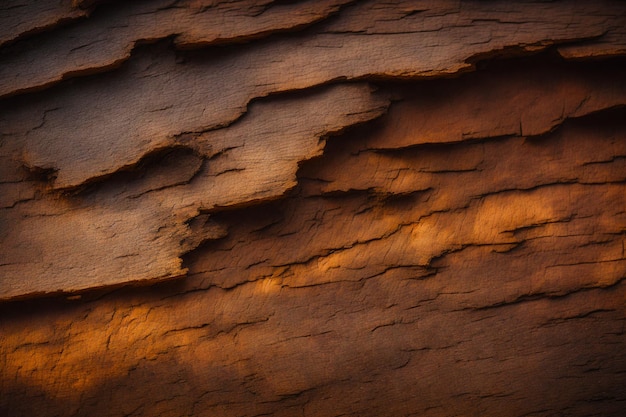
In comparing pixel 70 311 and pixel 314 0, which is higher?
pixel 314 0

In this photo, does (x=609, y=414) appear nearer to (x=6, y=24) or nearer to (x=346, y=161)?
(x=346, y=161)

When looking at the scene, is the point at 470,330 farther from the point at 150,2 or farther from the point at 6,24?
the point at 6,24

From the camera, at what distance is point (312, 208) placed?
2041mm

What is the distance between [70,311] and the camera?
78.2 inches

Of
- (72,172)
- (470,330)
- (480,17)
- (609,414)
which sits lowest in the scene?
(609,414)

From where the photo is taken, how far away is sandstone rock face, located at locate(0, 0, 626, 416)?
196 centimetres

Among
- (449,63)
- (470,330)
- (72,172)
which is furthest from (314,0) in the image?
(470,330)

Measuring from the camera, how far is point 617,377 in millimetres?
1948

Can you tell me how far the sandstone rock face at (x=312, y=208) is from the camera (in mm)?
1961

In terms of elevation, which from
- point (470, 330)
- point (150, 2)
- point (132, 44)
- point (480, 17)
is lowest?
point (470, 330)

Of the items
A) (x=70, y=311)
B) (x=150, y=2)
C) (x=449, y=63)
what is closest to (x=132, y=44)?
(x=150, y=2)

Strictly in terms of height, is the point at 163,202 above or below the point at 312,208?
above

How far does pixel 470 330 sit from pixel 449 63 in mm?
939

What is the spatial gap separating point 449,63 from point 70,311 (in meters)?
1.59
